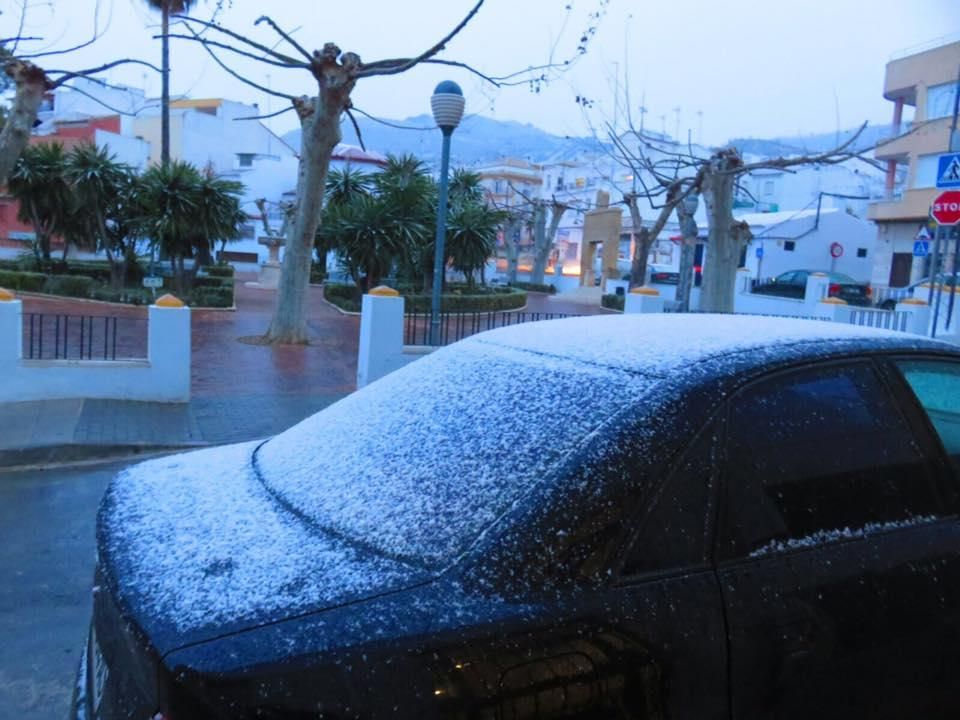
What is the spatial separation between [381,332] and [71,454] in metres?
4.00

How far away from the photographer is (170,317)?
9078 mm

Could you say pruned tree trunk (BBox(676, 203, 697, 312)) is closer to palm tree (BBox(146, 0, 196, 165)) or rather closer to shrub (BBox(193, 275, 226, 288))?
shrub (BBox(193, 275, 226, 288))

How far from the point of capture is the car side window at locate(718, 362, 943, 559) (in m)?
2.16

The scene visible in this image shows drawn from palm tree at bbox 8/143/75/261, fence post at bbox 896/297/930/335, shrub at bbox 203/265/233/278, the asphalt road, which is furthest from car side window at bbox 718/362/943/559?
shrub at bbox 203/265/233/278

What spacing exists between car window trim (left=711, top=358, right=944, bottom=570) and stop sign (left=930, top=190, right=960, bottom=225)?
11306 millimetres

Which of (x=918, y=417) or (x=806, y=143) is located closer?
(x=918, y=417)

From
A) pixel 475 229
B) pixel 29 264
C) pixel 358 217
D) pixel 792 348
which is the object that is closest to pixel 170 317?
pixel 792 348

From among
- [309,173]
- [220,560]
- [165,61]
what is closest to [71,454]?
[220,560]

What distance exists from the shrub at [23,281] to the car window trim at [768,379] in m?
23.8

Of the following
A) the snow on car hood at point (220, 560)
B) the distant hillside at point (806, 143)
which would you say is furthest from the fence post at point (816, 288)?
the snow on car hood at point (220, 560)

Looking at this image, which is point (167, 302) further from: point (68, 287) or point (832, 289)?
point (832, 289)

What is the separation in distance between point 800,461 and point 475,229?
2236cm

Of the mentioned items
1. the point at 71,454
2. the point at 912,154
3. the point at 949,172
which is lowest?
the point at 71,454

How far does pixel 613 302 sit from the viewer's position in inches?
1176
